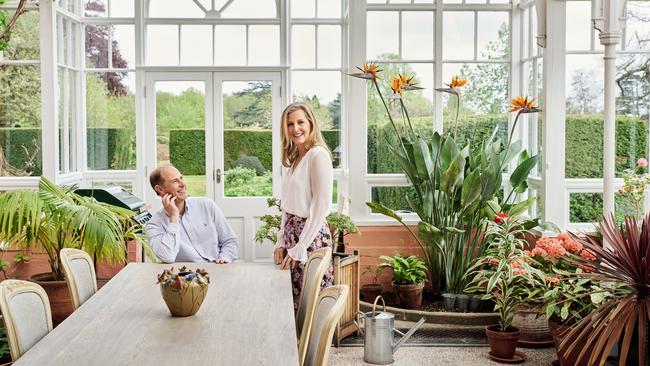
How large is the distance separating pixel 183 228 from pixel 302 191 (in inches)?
34.8

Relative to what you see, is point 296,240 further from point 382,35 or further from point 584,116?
point 382,35

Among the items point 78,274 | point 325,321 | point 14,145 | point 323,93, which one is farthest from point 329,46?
point 325,321

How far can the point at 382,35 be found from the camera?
786 centimetres

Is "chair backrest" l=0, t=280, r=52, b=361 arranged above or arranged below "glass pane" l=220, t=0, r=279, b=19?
below

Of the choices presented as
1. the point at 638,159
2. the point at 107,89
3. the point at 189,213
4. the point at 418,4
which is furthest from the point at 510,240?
the point at 107,89

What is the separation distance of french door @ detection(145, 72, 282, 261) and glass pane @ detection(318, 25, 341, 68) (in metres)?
0.49

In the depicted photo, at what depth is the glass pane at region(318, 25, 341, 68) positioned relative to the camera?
8719mm

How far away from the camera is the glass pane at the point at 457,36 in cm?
789

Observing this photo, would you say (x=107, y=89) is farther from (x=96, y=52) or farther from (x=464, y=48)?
(x=464, y=48)

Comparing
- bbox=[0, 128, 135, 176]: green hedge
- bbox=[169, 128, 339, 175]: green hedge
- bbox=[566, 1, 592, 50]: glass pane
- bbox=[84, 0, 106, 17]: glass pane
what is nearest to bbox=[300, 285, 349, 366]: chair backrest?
bbox=[566, 1, 592, 50]: glass pane

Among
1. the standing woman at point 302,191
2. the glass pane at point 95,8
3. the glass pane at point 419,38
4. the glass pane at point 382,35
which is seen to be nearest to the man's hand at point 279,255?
the standing woman at point 302,191

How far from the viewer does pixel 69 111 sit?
831 centimetres

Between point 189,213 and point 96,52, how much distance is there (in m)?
4.31

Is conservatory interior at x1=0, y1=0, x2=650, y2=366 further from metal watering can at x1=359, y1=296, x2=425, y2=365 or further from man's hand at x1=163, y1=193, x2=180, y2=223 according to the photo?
man's hand at x1=163, y1=193, x2=180, y2=223
